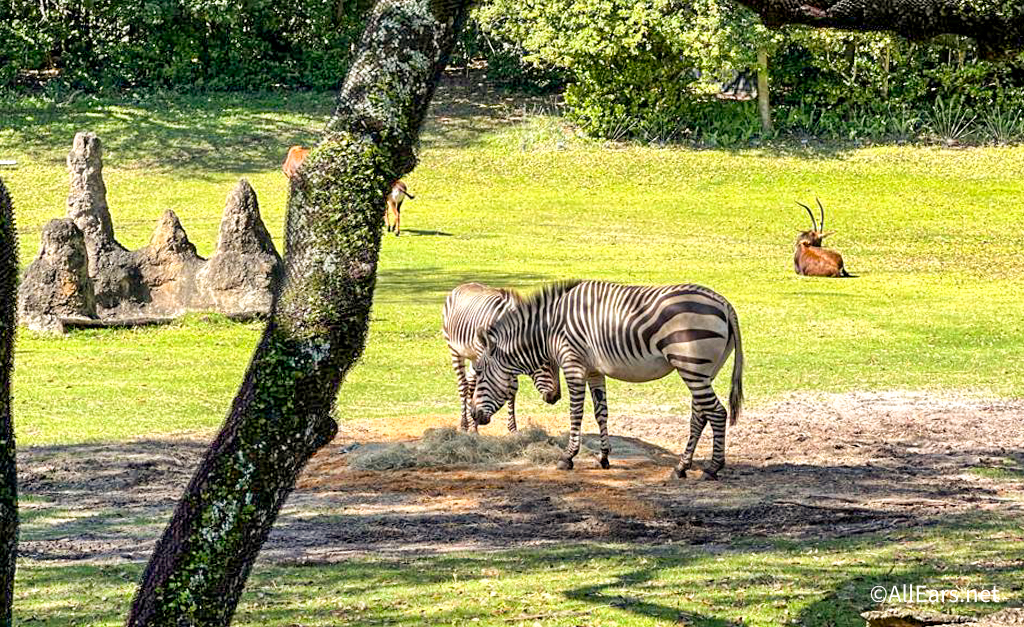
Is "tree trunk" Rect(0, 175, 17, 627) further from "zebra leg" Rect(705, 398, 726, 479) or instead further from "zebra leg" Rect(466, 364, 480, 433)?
"zebra leg" Rect(466, 364, 480, 433)

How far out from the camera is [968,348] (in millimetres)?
18891

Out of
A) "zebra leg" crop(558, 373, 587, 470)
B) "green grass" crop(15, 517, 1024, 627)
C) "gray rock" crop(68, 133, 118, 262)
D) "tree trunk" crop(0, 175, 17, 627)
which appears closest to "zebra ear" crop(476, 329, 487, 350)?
"zebra leg" crop(558, 373, 587, 470)

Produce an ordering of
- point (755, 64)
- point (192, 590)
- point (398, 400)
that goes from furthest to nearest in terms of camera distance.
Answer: point (755, 64) → point (398, 400) → point (192, 590)

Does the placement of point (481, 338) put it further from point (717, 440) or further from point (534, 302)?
point (717, 440)

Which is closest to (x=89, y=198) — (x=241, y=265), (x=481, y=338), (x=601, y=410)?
(x=241, y=265)

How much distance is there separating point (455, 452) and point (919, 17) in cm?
A: 784

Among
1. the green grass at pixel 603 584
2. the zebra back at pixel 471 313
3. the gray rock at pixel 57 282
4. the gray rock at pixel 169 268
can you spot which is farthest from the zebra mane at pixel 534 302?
the gray rock at pixel 169 268

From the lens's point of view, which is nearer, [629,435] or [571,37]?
[629,435]

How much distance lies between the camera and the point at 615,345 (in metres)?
12.5

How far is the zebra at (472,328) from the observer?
1323cm

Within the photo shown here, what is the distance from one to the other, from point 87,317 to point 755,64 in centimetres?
2199

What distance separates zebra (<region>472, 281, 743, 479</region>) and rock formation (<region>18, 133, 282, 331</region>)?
762 centimetres

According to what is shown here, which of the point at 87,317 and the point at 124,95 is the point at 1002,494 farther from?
the point at 124,95

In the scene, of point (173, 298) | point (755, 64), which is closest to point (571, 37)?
point (755, 64)
